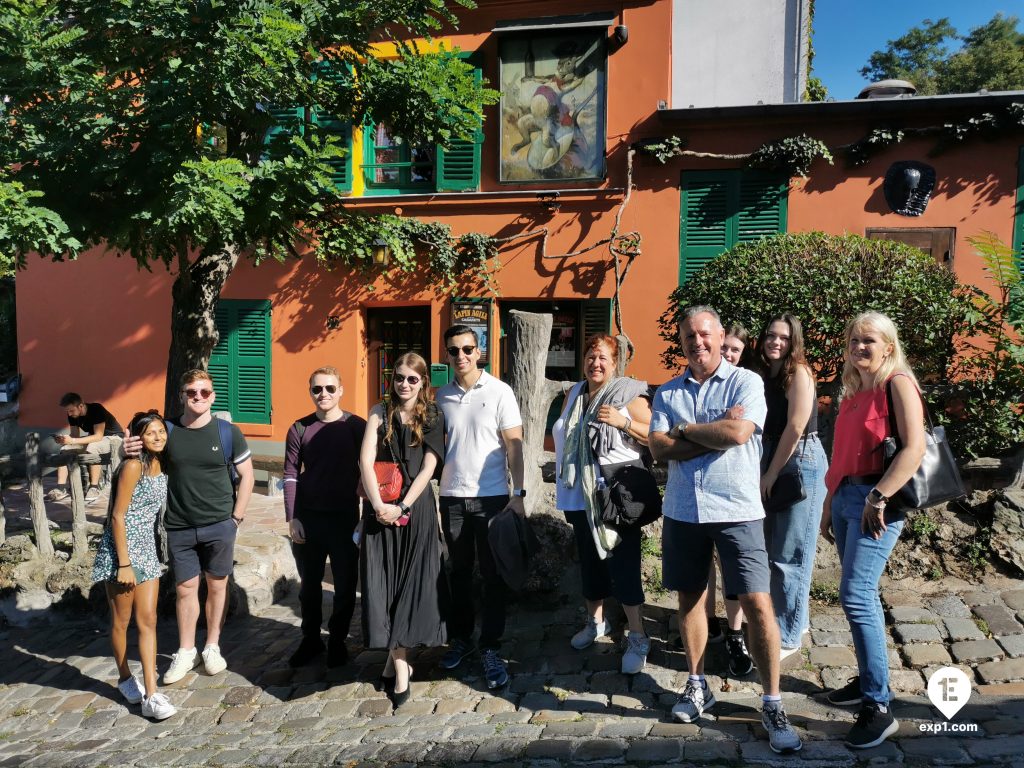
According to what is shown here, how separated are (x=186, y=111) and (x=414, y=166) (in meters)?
5.43

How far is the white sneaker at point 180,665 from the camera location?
4.53 meters

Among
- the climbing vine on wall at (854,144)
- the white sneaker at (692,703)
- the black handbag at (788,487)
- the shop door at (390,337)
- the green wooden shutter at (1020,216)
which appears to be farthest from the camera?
the shop door at (390,337)

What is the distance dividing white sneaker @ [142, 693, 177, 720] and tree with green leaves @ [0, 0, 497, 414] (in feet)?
9.11

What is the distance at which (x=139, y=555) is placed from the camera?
4285mm

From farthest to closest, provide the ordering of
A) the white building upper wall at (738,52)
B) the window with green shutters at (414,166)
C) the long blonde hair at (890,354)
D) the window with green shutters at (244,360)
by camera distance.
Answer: the window with green shutters at (244,360) → the white building upper wall at (738,52) → the window with green shutters at (414,166) → the long blonde hair at (890,354)

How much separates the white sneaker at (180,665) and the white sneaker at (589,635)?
228cm

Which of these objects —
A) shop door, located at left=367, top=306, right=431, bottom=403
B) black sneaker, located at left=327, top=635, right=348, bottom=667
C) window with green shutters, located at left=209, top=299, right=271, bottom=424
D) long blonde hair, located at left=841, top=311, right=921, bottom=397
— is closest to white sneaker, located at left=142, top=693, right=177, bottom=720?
black sneaker, located at left=327, top=635, right=348, bottom=667

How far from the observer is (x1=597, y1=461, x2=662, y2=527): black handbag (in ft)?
12.8

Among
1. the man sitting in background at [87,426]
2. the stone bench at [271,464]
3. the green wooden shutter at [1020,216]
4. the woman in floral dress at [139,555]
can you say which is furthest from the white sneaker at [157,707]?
the green wooden shutter at [1020,216]

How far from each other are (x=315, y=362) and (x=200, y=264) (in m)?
4.25

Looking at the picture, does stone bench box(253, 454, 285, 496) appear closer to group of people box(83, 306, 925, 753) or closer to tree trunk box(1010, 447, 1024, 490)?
group of people box(83, 306, 925, 753)

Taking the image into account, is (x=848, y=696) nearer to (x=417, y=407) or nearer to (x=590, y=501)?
(x=590, y=501)

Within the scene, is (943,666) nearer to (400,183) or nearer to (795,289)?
(795,289)

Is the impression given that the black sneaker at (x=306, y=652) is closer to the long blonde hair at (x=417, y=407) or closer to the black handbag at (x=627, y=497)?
the long blonde hair at (x=417, y=407)
